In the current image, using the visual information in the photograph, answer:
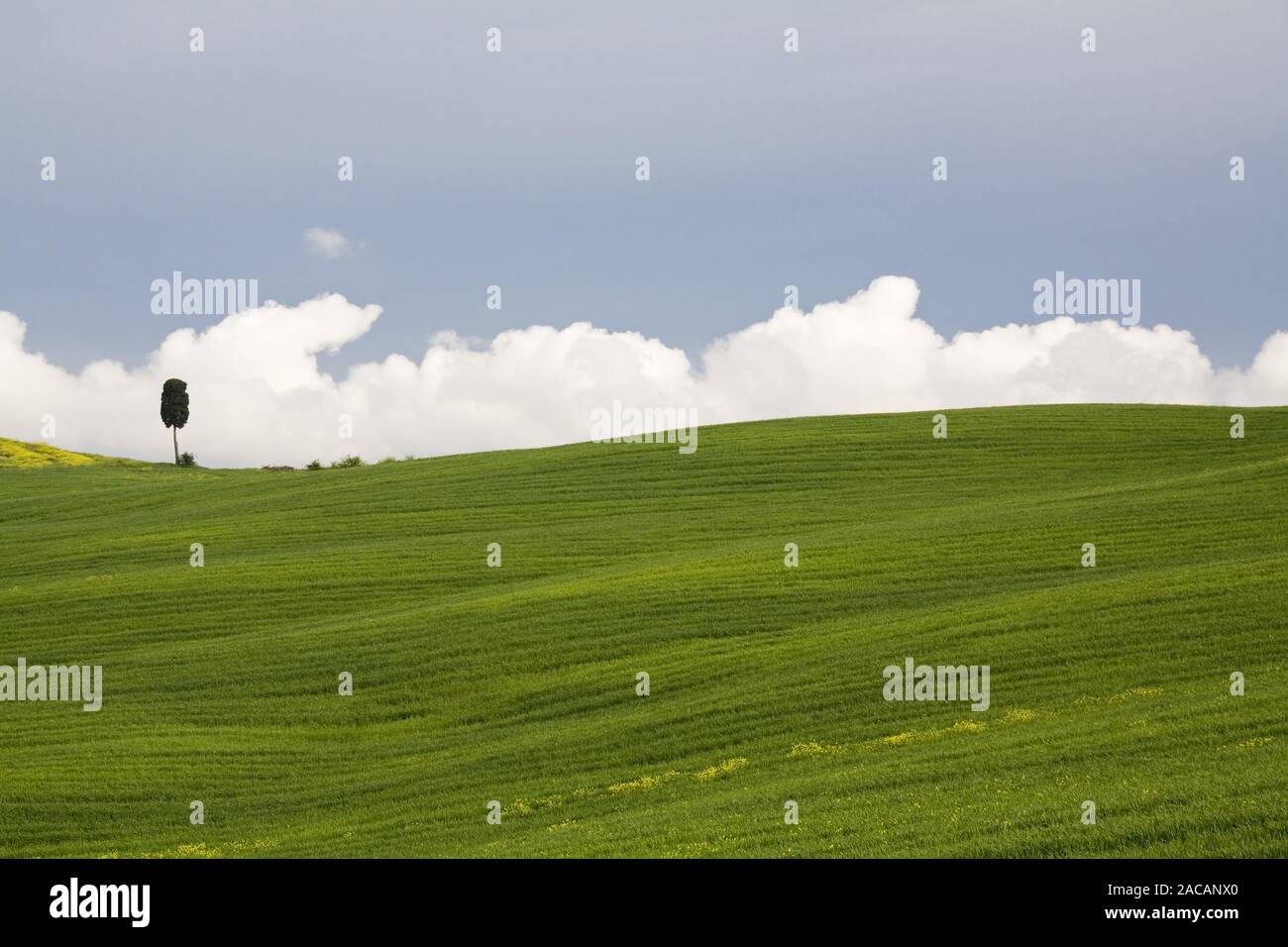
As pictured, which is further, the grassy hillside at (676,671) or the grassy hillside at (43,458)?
the grassy hillside at (43,458)

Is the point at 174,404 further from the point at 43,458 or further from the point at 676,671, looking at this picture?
the point at 676,671

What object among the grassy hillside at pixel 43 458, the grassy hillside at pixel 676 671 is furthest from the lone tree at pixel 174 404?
the grassy hillside at pixel 676 671

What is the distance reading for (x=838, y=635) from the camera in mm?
27484

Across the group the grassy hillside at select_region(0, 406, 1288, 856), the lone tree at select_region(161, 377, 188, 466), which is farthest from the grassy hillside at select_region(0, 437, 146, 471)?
the grassy hillside at select_region(0, 406, 1288, 856)

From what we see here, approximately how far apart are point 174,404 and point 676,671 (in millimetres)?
88439

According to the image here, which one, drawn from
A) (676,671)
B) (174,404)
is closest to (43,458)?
(174,404)

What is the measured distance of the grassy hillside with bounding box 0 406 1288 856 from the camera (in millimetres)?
16281

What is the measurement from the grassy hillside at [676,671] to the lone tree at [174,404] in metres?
53.8

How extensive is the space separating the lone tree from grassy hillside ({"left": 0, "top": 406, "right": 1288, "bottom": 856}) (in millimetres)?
53818

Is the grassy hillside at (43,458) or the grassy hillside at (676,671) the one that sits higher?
the grassy hillside at (43,458)

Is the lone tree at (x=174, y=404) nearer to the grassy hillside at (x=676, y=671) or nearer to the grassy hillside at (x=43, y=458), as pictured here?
the grassy hillside at (x=43, y=458)

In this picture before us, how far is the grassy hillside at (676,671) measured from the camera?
53.4ft

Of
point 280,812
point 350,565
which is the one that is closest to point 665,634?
point 280,812
